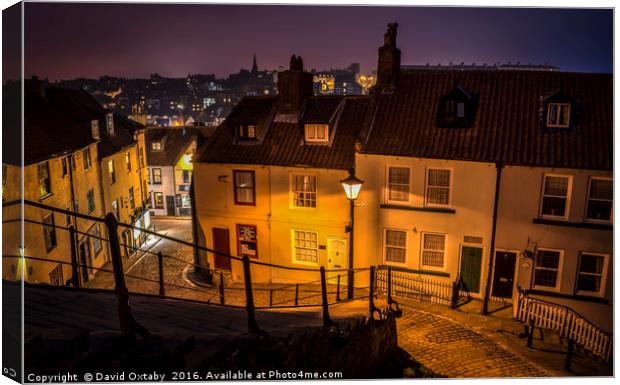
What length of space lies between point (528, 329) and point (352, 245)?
4870mm

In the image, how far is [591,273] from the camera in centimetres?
1235

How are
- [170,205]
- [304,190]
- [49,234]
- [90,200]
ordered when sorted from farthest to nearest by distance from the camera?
[170,205], [90,200], [304,190], [49,234]

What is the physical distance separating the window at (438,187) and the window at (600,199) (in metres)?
3.43

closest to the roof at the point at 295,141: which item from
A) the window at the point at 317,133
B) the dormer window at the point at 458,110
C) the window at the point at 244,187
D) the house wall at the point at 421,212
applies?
the window at the point at 317,133

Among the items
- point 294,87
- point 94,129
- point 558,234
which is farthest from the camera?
point 94,129

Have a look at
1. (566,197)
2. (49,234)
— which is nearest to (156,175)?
(49,234)

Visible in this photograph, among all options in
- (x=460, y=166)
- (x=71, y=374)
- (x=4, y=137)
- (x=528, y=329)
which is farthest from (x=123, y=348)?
(x=460, y=166)

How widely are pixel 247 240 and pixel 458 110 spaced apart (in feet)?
26.0

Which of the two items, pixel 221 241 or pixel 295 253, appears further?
pixel 221 241

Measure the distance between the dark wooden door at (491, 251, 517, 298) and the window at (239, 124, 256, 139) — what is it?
846 cm

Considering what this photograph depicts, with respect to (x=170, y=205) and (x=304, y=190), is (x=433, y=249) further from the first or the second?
(x=170, y=205)

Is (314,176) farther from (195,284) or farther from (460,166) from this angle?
(195,284)

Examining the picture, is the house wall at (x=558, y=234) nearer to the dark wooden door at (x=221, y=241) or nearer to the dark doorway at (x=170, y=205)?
the dark wooden door at (x=221, y=241)

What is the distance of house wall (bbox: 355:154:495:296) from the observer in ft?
42.1
